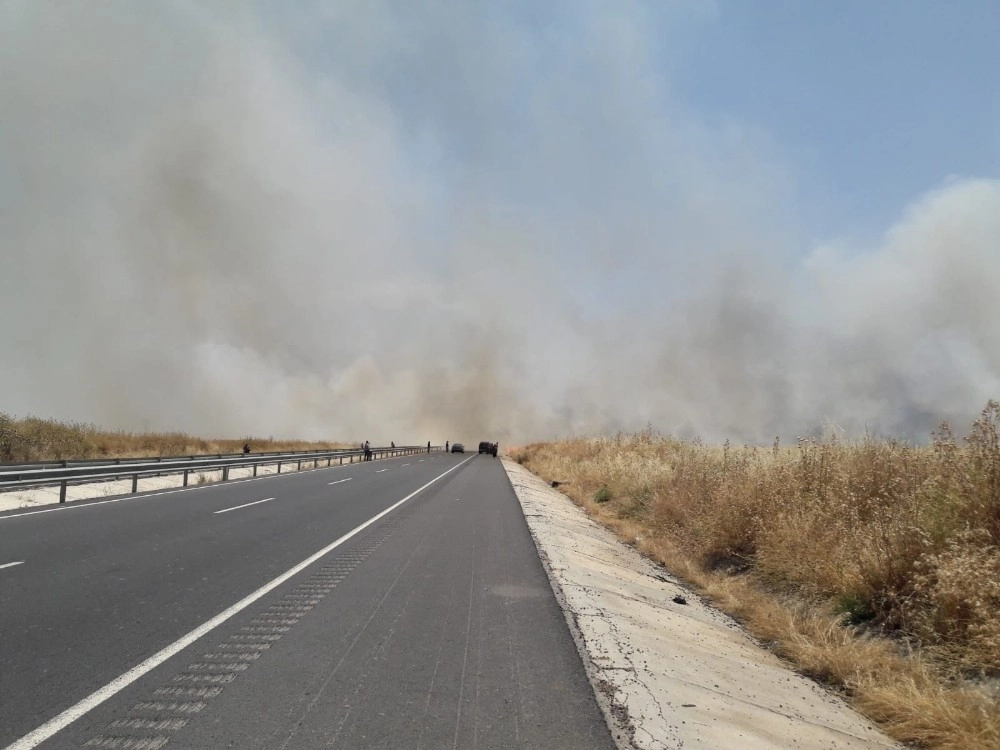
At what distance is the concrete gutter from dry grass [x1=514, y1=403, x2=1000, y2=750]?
368 millimetres

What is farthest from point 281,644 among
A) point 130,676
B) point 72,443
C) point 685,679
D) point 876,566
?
point 72,443

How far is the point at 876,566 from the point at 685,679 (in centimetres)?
291

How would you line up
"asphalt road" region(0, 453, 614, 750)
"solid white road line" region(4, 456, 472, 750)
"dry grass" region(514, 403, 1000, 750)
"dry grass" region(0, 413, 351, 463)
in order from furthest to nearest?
"dry grass" region(0, 413, 351, 463) → "dry grass" region(514, 403, 1000, 750) → "asphalt road" region(0, 453, 614, 750) → "solid white road line" region(4, 456, 472, 750)

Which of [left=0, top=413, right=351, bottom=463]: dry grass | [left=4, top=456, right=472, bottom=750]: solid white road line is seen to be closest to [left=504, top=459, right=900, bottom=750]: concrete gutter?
A: [left=4, top=456, right=472, bottom=750]: solid white road line

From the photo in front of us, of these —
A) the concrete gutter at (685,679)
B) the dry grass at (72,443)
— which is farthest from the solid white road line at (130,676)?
the dry grass at (72,443)

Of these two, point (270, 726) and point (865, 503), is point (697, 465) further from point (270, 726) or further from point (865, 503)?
point (270, 726)

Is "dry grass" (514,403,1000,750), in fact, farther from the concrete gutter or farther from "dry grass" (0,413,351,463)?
"dry grass" (0,413,351,463)

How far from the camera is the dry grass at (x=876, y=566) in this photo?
5.05 meters

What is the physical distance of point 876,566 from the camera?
6.84 meters

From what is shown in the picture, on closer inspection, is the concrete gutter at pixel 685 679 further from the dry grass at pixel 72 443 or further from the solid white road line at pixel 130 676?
the dry grass at pixel 72 443

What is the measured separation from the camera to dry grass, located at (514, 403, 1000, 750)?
5051 mm

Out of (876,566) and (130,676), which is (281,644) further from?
(876,566)

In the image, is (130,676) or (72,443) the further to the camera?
(72,443)

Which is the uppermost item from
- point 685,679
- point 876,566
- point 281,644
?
point 876,566
